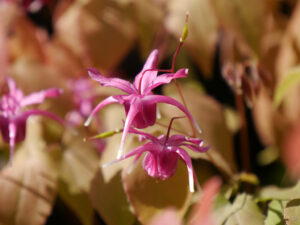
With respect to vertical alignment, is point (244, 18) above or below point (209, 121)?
above

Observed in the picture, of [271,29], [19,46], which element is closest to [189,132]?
[271,29]

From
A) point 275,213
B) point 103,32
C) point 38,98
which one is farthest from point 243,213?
point 103,32

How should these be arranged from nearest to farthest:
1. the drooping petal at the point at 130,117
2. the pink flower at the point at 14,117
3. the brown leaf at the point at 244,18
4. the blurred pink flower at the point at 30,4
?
the drooping petal at the point at 130,117
the pink flower at the point at 14,117
the brown leaf at the point at 244,18
the blurred pink flower at the point at 30,4

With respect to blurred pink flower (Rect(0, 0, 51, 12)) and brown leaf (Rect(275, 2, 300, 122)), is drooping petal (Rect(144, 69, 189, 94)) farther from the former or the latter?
blurred pink flower (Rect(0, 0, 51, 12))

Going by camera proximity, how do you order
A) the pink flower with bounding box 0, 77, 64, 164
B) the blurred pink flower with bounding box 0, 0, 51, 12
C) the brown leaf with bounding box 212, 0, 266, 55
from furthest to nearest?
the blurred pink flower with bounding box 0, 0, 51, 12 → the brown leaf with bounding box 212, 0, 266, 55 → the pink flower with bounding box 0, 77, 64, 164

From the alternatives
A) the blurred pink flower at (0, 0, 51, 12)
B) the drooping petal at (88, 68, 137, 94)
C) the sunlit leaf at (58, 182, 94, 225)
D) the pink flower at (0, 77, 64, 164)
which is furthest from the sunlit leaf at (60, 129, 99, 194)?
the blurred pink flower at (0, 0, 51, 12)

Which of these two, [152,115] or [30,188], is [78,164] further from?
[152,115]

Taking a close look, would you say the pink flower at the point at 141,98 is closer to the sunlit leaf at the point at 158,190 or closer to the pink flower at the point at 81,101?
the sunlit leaf at the point at 158,190

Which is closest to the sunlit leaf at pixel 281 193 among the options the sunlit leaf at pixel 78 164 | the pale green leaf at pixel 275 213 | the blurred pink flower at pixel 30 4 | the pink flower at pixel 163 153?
the pale green leaf at pixel 275 213

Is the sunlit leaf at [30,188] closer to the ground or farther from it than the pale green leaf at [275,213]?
farther from it
